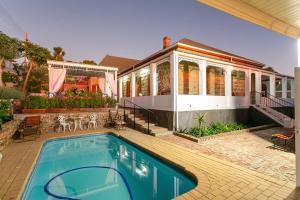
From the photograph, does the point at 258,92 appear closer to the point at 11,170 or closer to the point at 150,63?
the point at 150,63

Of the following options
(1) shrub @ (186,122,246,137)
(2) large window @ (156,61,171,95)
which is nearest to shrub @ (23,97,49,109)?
(2) large window @ (156,61,171,95)

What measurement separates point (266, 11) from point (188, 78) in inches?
375

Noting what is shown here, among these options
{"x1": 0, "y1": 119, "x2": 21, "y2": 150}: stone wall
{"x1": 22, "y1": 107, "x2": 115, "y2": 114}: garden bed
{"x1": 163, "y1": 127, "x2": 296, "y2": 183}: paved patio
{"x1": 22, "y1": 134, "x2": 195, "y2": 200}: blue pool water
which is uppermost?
{"x1": 22, "y1": 107, "x2": 115, "y2": 114}: garden bed

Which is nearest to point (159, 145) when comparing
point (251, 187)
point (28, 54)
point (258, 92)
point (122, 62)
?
point (251, 187)

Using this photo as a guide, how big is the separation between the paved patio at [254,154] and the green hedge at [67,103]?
7.03 m

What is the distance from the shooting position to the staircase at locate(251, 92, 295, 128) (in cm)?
1115

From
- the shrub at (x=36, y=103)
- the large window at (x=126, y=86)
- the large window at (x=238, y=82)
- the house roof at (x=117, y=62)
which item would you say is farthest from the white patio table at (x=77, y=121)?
the house roof at (x=117, y=62)

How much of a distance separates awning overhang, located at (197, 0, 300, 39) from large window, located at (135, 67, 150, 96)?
35.0 feet

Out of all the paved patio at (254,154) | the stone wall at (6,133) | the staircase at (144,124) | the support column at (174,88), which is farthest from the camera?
the support column at (174,88)

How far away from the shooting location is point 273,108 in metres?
14.9

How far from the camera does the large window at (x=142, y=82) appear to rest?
13.8 m

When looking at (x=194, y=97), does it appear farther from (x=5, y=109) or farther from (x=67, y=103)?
(x=5, y=109)

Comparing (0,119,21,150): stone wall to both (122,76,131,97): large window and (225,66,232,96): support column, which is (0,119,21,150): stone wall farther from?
(225,66,232,96): support column

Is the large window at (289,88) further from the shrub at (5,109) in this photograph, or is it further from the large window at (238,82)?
the shrub at (5,109)
